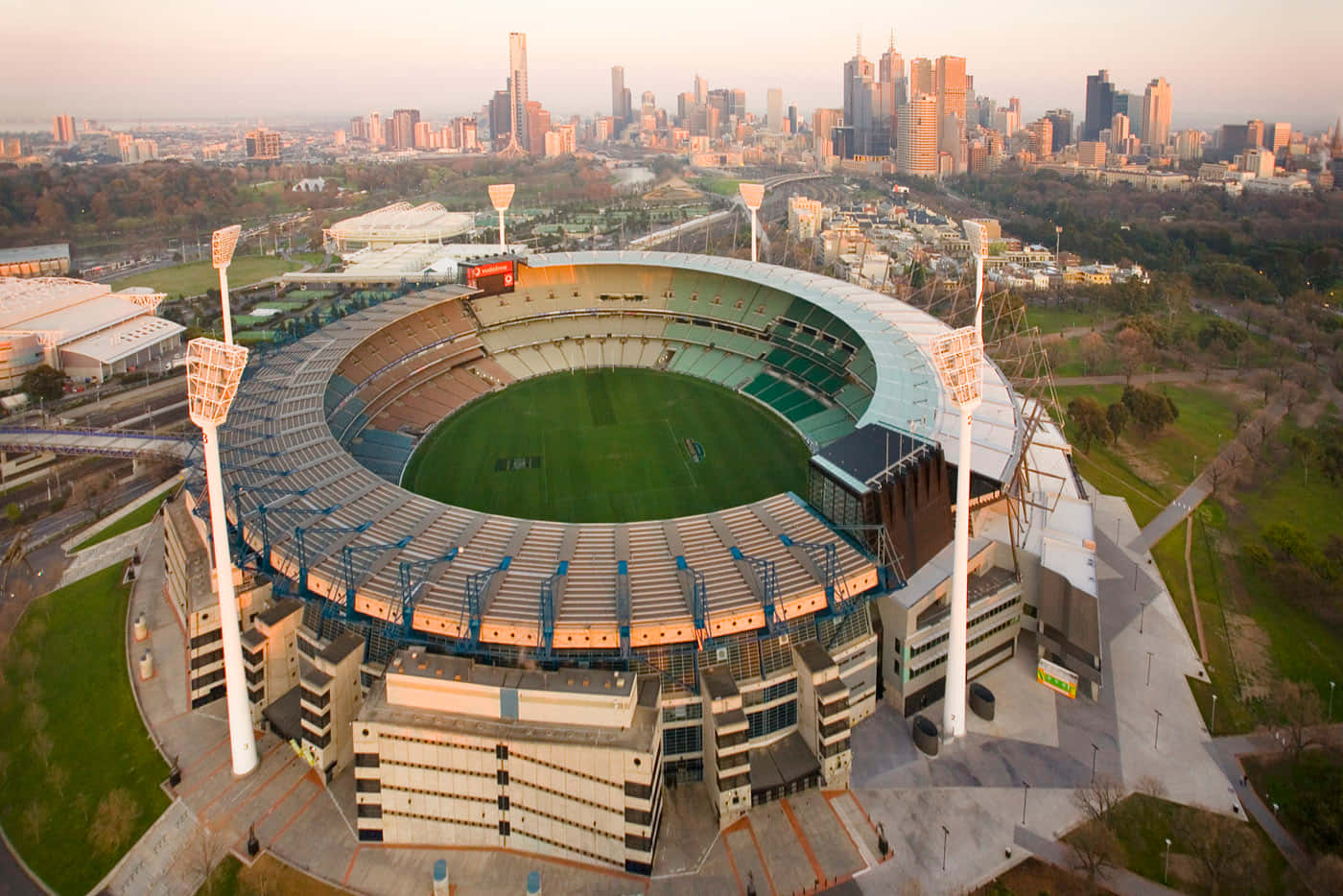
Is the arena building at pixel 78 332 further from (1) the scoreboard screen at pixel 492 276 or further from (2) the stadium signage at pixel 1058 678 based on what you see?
(2) the stadium signage at pixel 1058 678

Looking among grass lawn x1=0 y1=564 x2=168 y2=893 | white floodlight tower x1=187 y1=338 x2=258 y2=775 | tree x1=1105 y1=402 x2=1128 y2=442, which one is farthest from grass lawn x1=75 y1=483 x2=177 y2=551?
tree x1=1105 y1=402 x2=1128 y2=442

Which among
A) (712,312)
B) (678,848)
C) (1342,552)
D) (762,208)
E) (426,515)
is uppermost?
(762,208)

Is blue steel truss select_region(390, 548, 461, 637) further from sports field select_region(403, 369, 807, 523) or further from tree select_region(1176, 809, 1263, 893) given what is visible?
tree select_region(1176, 809, 1263, 893)

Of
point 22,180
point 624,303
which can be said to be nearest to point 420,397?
point 624,303

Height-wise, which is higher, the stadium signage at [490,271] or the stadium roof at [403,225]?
the stadium roof at [403,225]

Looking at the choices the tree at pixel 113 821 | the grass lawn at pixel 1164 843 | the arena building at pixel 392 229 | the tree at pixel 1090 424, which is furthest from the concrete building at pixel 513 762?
the arena building at pixel 392 229

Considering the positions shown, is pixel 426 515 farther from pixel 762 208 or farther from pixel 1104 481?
pixel 762 208
